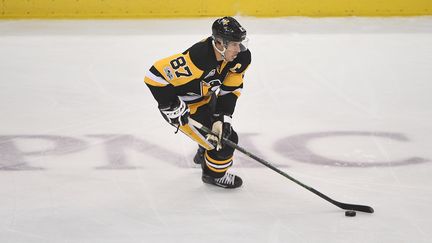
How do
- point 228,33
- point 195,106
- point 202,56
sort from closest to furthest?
point 228,33 → point 202,56 → point 195,106

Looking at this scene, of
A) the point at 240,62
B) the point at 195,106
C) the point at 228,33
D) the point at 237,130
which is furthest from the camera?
the point at 237,130

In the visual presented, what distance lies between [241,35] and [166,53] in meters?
2.65

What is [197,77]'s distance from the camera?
10.7 feet

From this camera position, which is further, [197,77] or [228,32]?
[197,77]

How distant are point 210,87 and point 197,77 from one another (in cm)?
14

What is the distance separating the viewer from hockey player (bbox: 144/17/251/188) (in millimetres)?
3146

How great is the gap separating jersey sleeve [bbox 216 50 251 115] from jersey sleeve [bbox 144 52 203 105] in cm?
19

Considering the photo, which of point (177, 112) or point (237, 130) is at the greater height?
point (177, 112)

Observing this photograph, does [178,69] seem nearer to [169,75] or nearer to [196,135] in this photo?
[169,75]

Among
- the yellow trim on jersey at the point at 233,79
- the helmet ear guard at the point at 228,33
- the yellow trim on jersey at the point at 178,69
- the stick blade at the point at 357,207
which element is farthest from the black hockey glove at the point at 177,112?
the stick blade at the point at 357,207

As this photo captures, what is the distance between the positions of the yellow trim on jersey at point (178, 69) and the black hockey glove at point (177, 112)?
0.12 metres

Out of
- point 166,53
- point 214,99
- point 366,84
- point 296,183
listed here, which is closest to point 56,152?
point 214,99

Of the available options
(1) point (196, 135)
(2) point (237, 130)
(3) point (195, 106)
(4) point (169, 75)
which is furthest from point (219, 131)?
(2) point (237, 130)

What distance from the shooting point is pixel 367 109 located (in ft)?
15.0
